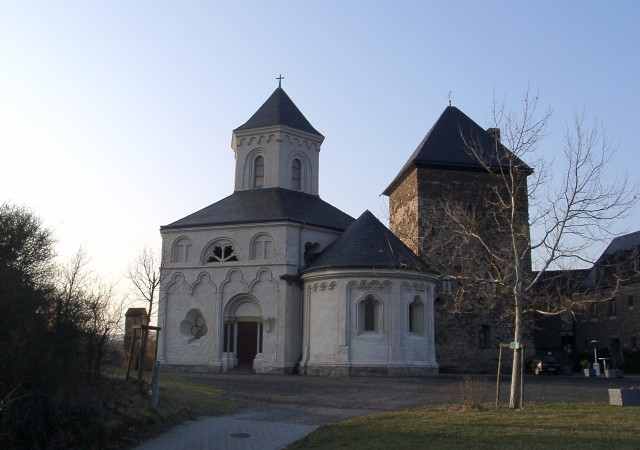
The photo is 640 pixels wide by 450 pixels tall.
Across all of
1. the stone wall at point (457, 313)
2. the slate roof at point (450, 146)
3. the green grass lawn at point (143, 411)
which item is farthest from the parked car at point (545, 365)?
the green grass lawn at point (143, 411)

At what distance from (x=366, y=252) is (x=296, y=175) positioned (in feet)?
33.2

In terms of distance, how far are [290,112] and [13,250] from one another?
27608mm

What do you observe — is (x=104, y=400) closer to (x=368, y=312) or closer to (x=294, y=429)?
(x=294, y=429)

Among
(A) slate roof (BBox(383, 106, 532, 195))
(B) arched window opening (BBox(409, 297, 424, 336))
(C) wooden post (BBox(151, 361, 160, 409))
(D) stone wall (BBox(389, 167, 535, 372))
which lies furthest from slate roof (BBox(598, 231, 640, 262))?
(C) wooden post (BBox(151, 361, 160, 409))

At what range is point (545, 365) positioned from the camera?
124 ft

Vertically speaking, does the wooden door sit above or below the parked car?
above

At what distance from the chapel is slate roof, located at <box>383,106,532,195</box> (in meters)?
5.93

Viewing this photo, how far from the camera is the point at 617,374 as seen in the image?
107ft

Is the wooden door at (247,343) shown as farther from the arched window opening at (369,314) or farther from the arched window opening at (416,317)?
the arched window opening at (416,317)

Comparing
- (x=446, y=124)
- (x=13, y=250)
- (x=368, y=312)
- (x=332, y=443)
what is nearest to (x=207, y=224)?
(x=368, y=312)

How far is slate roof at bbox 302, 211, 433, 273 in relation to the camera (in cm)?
2969

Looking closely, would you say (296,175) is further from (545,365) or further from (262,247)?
(545,365)

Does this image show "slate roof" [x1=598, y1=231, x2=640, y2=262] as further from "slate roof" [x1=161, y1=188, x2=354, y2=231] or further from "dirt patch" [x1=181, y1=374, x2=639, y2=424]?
"dirt patch" [x1=181, y1=374, x2=639, y2=424]

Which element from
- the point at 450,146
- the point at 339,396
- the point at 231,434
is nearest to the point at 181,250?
the point at 450,146
